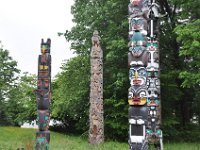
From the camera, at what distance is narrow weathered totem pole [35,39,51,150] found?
1441 cm

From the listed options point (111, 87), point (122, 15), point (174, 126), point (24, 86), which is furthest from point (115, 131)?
point (24, 86)

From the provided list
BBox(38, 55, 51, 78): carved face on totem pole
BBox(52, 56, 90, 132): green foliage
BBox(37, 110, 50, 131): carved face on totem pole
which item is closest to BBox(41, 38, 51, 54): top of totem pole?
BBox(38, 55, 51, 78): carved face on totem pole

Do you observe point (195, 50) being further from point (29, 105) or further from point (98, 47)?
point (29, 105)

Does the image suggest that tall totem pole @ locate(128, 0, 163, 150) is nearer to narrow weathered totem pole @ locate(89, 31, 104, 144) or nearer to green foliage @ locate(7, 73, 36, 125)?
narrow weathered totem pole @ locate(89, 31, 104, 144)

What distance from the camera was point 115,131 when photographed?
2177 cm

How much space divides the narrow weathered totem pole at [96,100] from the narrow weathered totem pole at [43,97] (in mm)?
3546

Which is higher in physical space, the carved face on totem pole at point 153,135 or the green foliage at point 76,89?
the green foliage at point 76,89

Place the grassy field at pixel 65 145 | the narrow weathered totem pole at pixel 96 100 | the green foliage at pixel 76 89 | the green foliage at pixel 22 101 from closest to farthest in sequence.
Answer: the grassy field at pixel 65 145
the narrow weathered totem pole at pixel 96 100
the green foliage at pixel 76 89
the green foliage at pixel 22 101

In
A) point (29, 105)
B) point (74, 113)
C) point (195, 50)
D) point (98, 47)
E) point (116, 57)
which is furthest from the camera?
point (29, 105)

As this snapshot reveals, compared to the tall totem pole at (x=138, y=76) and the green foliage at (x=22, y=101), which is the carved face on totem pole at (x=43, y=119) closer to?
the tall totem pole at (x=138, y=76)

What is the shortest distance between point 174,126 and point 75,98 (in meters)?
6.40

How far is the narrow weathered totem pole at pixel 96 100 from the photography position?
1852cm

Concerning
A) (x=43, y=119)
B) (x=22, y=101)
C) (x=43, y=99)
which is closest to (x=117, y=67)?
(x=43, y=99)

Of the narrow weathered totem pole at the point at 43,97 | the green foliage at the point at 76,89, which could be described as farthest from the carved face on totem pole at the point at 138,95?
the green foliage at the point at 76,89
